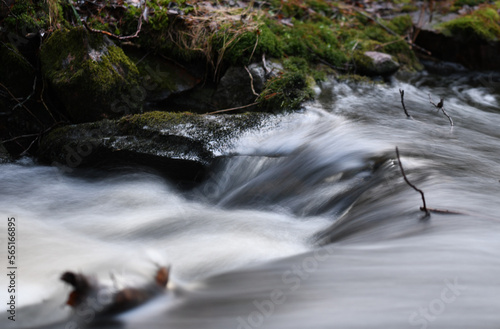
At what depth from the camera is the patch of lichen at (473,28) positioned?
274 inches

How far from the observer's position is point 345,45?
5.96m

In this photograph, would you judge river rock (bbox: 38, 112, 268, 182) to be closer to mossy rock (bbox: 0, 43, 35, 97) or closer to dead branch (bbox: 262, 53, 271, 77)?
mossy rock (bbox: 0, 43, 35, 97)

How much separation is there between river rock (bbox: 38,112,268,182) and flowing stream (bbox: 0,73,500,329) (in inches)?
4.6

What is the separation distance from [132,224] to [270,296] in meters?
1.58

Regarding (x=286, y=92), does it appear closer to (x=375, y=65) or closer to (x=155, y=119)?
(x=155, y=119)

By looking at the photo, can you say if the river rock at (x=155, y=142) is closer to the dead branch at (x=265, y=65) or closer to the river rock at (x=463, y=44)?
the dead branch at (x=265, y=65)


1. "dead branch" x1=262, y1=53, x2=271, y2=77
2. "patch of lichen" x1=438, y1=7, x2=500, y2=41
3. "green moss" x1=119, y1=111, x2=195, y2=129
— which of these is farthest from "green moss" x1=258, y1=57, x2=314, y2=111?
"patch of lichen" x1=438, y1=7, x2=500, y2=41

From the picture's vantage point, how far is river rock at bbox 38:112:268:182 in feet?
11.7

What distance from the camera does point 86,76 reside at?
3.93 meters

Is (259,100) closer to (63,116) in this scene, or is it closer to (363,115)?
(363,115)

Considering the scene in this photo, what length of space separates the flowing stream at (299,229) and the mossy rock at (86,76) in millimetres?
665

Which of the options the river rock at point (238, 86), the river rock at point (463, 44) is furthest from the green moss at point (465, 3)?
the river rock at point (238, 86)

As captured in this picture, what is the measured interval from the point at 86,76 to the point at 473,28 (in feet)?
20.1

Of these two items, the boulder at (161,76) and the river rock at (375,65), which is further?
→ the river rock at (375,65)
